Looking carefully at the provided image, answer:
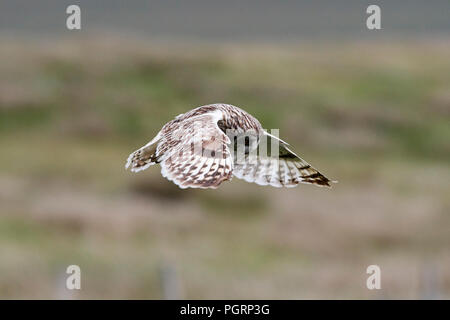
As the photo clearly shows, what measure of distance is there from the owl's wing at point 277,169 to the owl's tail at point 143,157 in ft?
0.94

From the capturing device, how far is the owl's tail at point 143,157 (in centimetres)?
265

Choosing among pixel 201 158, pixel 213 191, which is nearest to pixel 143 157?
pixel 201 158

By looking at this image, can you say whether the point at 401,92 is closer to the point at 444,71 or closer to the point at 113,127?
the point at 444,71

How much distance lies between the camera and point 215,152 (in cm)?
248

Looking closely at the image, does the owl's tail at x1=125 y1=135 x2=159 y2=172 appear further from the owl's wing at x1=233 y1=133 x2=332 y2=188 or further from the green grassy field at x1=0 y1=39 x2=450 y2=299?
the green grassy field at x1=0 y1=39 x2=450 y2=299

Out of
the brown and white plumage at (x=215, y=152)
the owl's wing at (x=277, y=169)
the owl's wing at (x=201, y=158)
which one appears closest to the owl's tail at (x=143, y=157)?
the brown and white plumage at (x=215, y=152)

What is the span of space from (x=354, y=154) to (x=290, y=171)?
31.8m

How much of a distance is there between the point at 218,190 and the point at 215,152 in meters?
21.5

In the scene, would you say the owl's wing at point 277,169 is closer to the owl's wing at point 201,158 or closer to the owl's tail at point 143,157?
the owl's wing at point 201,158

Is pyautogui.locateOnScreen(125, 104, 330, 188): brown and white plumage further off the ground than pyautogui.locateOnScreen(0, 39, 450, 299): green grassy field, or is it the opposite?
pyautogui.locateOnScreen(0, 39, 450, 299): green grassy field

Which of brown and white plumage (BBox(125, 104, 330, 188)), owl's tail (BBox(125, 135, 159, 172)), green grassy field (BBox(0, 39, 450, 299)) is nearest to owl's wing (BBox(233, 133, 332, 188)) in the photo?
brown and white plumage (BBox(125, 104, 330, 188))

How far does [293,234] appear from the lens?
1003 inches

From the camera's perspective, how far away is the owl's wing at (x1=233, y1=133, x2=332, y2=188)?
8.69ft

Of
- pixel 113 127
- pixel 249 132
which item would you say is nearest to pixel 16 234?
pixel 113 127
